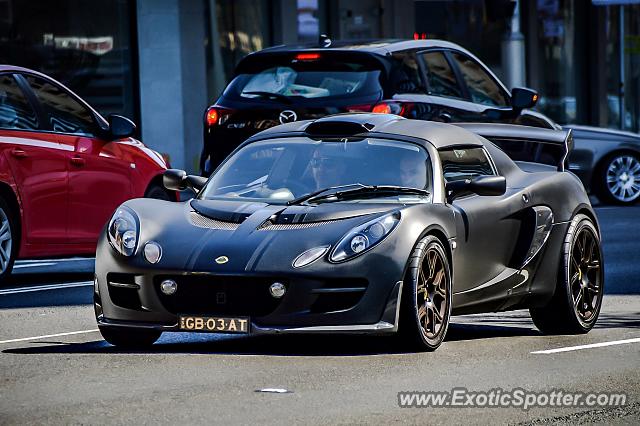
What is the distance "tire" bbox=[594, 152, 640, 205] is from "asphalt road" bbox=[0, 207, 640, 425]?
10.1 metres

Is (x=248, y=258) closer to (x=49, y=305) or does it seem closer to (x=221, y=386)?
(x=221, y=386)

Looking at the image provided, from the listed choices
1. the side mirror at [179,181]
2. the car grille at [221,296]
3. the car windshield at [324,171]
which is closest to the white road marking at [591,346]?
the car windshield at [324,171]

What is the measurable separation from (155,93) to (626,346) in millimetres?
17000

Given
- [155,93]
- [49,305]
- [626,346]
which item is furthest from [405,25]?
[626,346]

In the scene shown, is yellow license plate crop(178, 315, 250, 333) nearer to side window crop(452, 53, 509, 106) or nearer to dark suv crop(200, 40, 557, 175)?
dark suv crop(200, 40, 557, 175)

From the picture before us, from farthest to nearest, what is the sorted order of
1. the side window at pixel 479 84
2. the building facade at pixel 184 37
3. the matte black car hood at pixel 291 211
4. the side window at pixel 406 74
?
the building facade at pixel 184 37 < the side window at pixel 479 84 < the side window at pixel 406 74 < the matte black car hood at pixel 291 211

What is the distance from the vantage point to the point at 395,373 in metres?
8.35

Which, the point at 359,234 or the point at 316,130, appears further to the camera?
the point at 316,130

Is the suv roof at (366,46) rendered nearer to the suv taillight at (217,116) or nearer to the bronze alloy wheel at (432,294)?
the suv taillight at (217,116)

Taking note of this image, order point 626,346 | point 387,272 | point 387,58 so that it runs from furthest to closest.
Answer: point 387,58
point 626,346
point 387,272

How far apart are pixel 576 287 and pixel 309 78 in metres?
5.28

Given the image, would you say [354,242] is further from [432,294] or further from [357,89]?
[357,89]

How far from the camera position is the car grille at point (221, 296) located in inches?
348

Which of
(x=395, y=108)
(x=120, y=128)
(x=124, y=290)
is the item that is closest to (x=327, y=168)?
(x=124, y=290)
